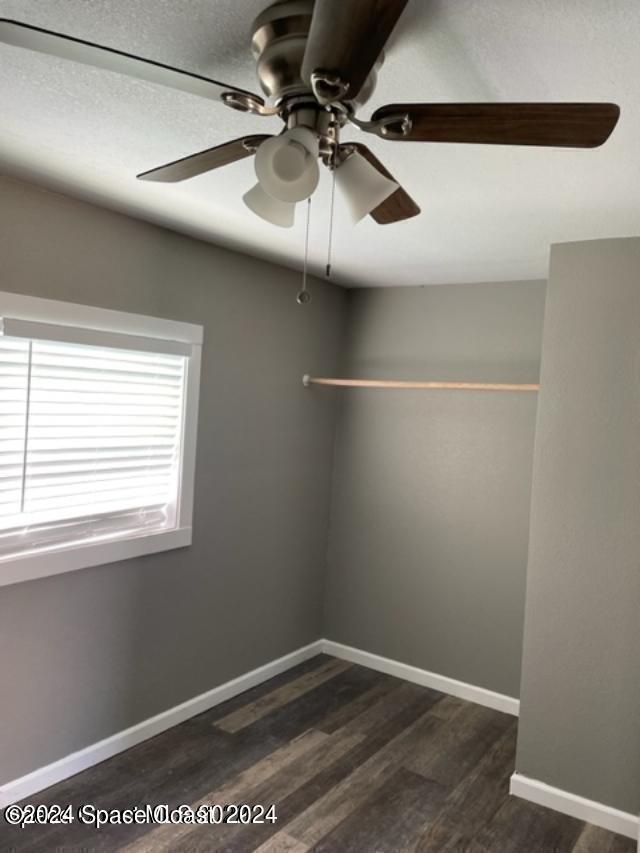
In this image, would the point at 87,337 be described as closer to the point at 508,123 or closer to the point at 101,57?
the point at 101,57

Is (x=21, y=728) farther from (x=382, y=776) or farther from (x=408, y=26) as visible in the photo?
(x=408, y=26)

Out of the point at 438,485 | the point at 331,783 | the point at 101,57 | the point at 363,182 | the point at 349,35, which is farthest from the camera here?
the point at 438,485

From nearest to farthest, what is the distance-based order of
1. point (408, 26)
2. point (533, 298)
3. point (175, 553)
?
1. point (408, 26)
2. point (175, 553)
3. point (533, 298)

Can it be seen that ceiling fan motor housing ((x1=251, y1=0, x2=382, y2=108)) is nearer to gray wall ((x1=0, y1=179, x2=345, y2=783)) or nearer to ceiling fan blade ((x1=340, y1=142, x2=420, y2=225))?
ceiling fan blade ((x1=340, y1=142, x2=420, y2=225))

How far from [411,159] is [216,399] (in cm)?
165

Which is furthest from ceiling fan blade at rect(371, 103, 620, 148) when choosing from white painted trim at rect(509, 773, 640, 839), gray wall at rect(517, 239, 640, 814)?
white painted trim at rect(509, 773, 640, 839)

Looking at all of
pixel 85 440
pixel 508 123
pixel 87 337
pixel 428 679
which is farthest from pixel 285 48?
pixel 428 679

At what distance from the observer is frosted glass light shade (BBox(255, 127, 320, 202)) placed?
1.13 m

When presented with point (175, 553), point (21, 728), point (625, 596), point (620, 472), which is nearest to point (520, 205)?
point (620, 472)

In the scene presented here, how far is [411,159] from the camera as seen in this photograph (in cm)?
181

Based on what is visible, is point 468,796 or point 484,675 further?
point 484,675

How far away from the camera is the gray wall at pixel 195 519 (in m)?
2.42

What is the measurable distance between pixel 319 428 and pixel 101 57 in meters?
2.89

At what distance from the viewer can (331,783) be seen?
105 inches
